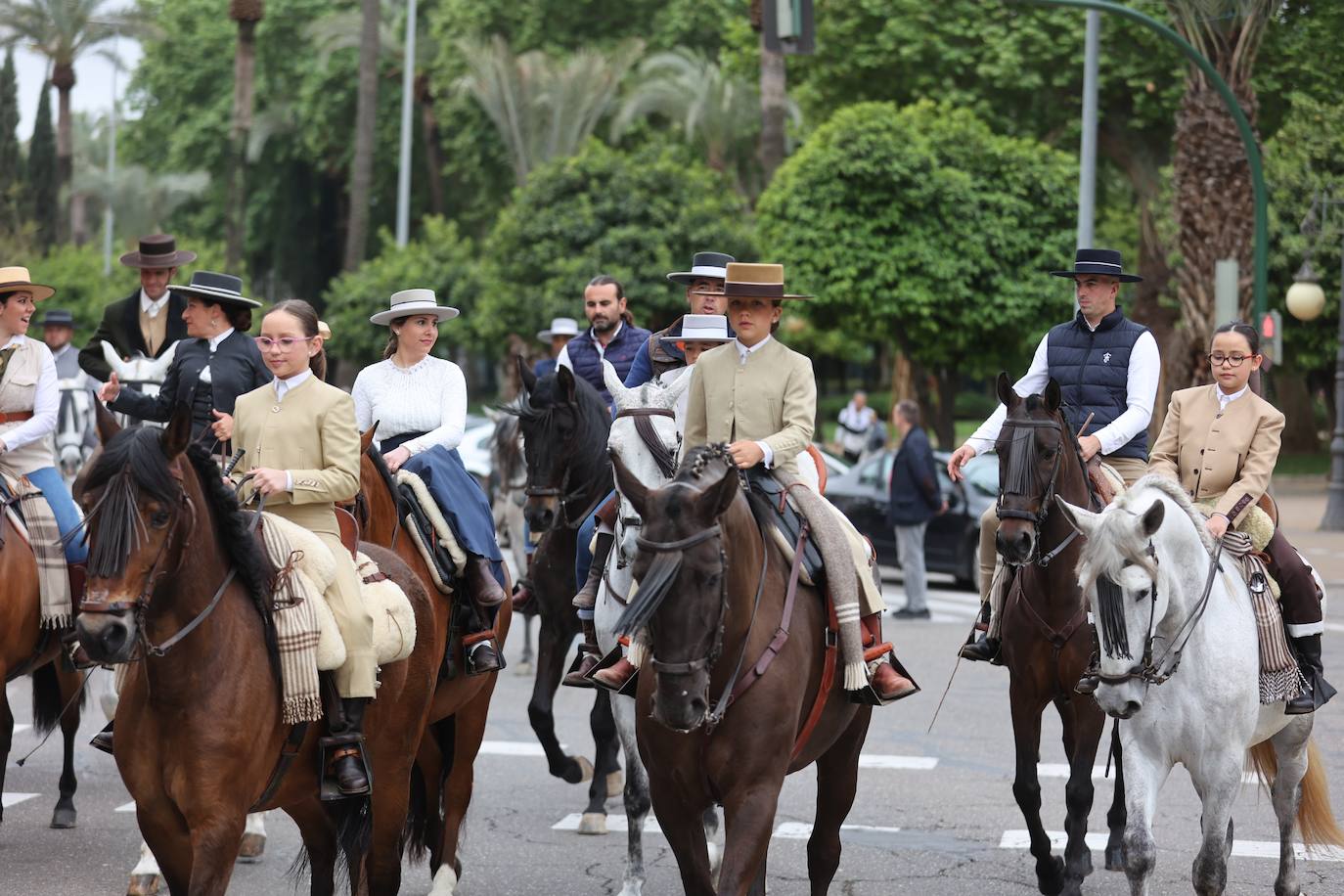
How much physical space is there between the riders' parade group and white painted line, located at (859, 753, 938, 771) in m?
2.05

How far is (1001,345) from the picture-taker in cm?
3316

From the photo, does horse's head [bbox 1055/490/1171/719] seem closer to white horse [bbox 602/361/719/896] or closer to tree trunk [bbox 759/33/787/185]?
white horse [bbox 602/361/719/896]

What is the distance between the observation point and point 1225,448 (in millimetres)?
8086

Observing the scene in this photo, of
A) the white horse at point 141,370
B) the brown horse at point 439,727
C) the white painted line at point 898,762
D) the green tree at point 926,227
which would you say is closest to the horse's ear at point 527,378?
the brown horse at point 439,727

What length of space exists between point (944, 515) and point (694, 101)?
29291mm

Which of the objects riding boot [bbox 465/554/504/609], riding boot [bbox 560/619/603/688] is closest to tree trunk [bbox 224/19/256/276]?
riding boot [bbox 560/619/603/688]

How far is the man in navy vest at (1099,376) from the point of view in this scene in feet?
29.3

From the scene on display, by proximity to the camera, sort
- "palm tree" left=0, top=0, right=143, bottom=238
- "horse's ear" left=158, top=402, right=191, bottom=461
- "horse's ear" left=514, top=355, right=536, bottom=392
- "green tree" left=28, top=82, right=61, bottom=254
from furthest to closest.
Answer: "green tree" left=28, top=82, right=61, bottom=254, "palm tree" left=0, top=0, right=143, bottom=238, "horse's ear" left=514, top=355, right=536, bottom=392, "horse's ear" left=158, top=402, right=191, bottom=461

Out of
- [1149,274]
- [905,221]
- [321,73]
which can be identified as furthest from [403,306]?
[321,73]

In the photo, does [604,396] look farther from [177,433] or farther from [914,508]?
[914,508]

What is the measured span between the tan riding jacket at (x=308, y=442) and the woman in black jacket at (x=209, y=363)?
1.45 metres

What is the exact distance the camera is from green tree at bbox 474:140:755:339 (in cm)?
3378

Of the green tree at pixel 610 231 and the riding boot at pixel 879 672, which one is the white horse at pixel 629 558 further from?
the green tree at pixel 610 231

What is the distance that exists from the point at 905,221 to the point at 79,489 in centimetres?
2764
